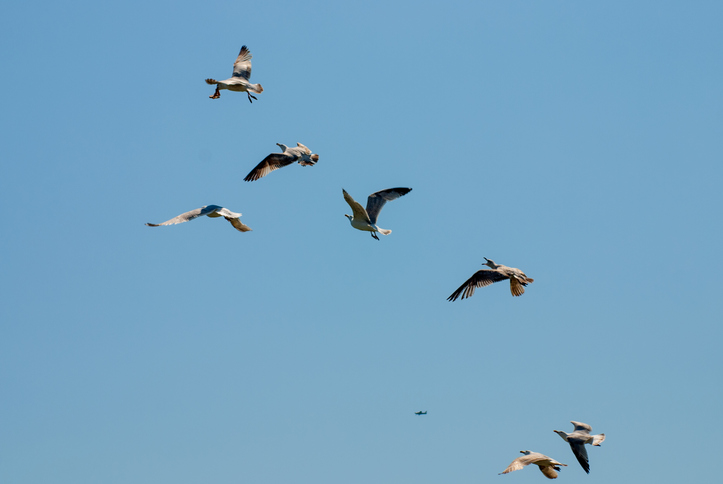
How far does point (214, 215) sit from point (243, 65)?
29.8 feet

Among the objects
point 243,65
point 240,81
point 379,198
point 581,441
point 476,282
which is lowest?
point 581,441

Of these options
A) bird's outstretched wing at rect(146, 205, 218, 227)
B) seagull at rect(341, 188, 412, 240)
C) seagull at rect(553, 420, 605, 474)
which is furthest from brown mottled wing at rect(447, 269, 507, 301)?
bird's outstretched wing at rect(146, 205, 218, 227)

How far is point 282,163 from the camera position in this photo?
28.2 metres

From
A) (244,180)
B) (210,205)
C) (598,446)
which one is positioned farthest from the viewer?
(244,180)

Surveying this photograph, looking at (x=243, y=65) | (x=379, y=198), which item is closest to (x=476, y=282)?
(x=379, y=198)

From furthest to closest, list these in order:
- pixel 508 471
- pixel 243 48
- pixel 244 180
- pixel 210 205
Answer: pixel 243 48, pixel 244 180, pixel 210 205, pixel 508 471

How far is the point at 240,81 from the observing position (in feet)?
96.7

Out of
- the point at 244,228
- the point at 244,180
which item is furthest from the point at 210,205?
the point at 244,180

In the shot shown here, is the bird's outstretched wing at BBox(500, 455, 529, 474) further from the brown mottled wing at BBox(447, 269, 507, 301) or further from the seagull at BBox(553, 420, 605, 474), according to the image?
the brown mottled wing at BBox(447, 269, 507, 301)

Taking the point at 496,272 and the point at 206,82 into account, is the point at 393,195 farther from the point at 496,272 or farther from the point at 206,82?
the point at 206,82

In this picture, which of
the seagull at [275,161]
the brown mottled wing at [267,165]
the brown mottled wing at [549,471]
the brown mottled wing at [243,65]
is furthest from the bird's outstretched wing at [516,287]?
the brown mottled wing at [243,65]

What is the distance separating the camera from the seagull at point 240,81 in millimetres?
29031

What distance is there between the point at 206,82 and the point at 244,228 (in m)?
6.84

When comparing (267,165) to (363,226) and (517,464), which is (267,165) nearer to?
(363,226)
